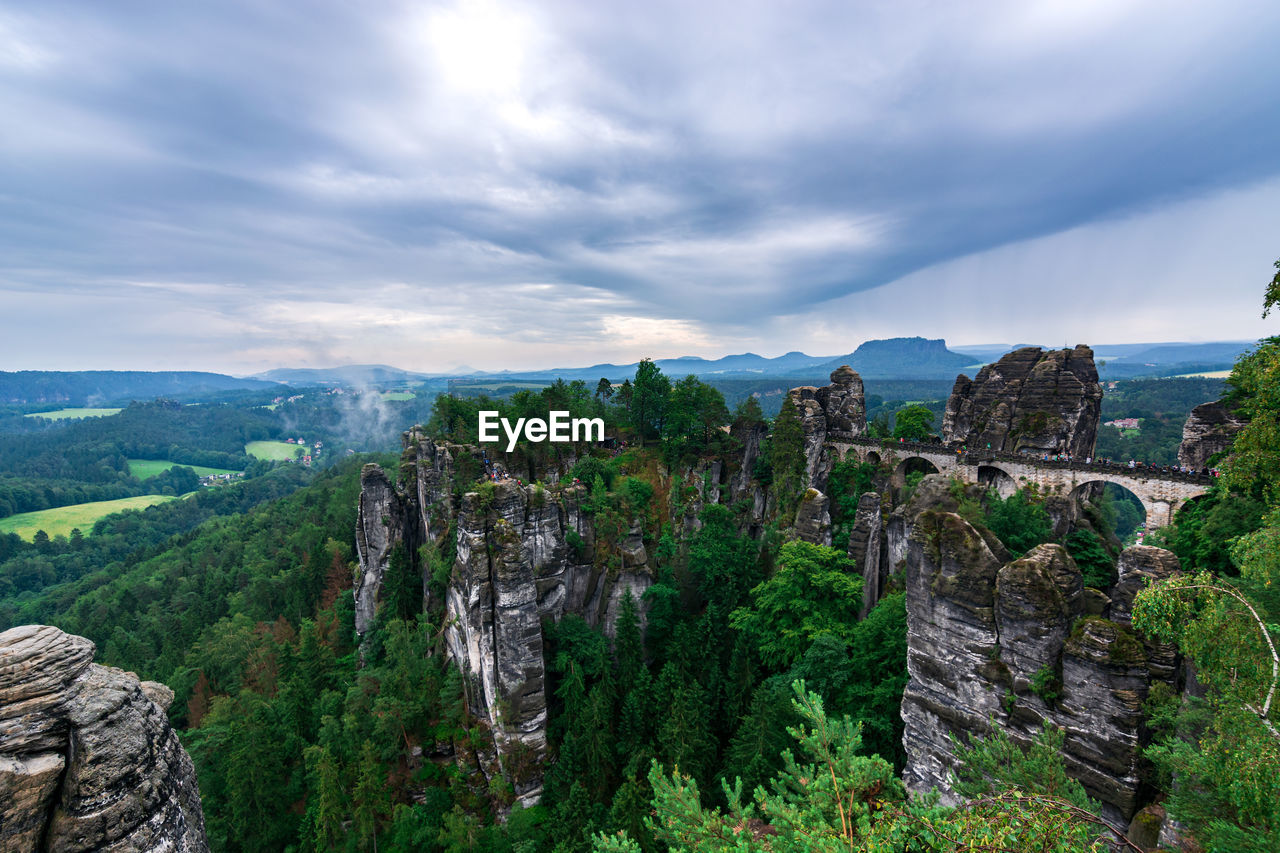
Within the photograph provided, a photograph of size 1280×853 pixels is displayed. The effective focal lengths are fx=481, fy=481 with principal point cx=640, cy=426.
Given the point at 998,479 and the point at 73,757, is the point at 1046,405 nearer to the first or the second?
the point at 998,479

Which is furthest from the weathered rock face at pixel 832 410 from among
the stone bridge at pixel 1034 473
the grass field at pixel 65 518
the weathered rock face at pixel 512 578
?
the grass field at pixel 65 518

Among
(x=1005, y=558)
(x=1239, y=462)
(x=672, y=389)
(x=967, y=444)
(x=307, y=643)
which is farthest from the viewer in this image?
(x=672, y=389)

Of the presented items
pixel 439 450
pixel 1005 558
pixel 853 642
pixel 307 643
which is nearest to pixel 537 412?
pixel 439 450

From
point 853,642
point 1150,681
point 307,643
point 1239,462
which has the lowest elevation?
point 307,643

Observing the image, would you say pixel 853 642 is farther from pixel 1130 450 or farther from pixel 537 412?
pixel 1130 450

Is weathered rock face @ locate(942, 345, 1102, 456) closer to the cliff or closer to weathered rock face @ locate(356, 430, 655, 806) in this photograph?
weathered rock face @ locate(356, 430, 655, 806)

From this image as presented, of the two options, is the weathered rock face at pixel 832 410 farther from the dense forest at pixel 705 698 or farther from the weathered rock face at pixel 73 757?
the weathered rock face at pixel 73 757
